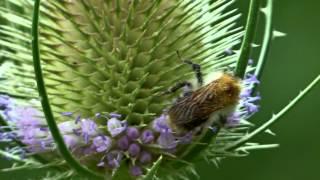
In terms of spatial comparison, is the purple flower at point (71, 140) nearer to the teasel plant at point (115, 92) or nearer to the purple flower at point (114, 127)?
the teasel plant at point (115, 92)

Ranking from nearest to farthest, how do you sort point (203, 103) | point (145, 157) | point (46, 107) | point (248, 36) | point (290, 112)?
point (46, 107) → point (248, 36) → point (203, 103) → point (145, 157) → point (290, 112)

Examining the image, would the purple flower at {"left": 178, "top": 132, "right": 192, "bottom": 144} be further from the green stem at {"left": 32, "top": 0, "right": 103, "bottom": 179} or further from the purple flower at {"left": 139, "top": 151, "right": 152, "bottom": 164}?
the green stem at {"left": 32, "top": 0, "right": 103, "bottom": 179}

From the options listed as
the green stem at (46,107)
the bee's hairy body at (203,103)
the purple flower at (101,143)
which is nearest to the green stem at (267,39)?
the bee's hairy body at (203,103)

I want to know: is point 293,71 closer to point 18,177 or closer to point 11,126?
point 18,177

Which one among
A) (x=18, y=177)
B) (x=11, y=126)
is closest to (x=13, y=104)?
(x=11, y=126)

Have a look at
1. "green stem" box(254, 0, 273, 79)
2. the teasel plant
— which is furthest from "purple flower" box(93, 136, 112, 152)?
"green stem" box(254, 0, 273, 79)

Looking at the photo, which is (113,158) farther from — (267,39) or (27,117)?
(267,39)

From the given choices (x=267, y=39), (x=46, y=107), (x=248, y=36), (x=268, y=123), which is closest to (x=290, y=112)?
(x=267, y=39)

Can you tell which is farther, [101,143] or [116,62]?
[116,62]
